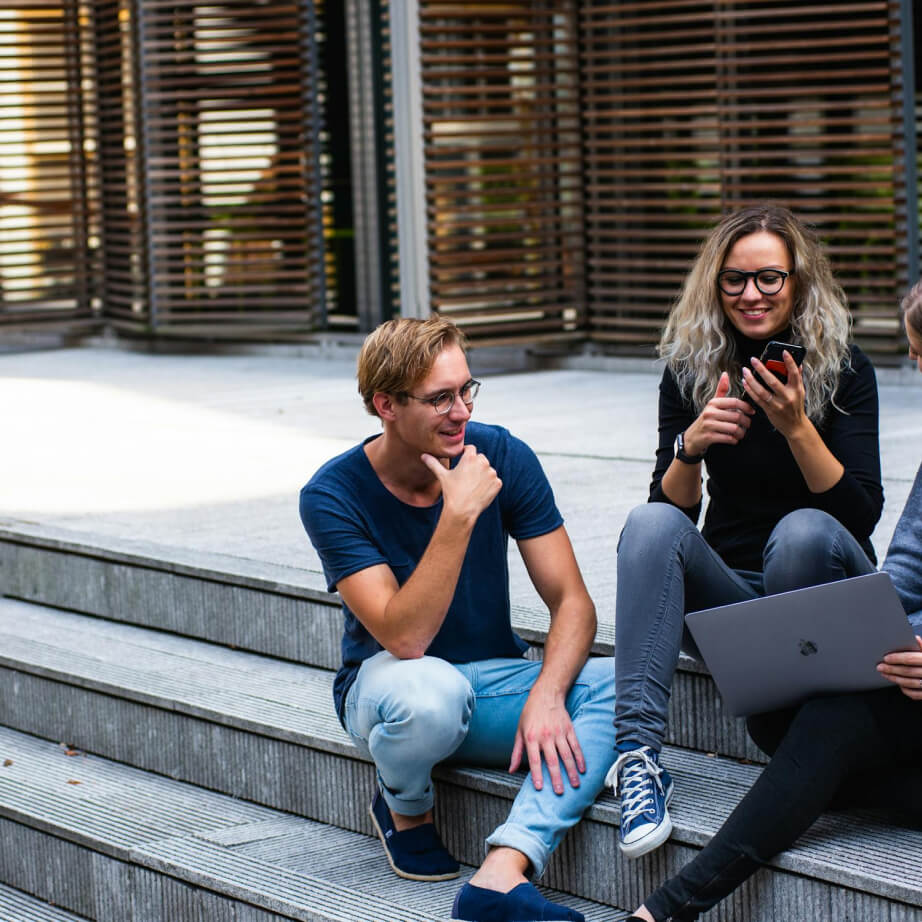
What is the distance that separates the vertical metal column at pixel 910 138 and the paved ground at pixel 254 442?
635mm

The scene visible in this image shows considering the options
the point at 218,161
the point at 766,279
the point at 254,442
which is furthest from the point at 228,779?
the point at 218,161

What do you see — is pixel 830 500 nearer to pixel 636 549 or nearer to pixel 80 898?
pixel 636 549

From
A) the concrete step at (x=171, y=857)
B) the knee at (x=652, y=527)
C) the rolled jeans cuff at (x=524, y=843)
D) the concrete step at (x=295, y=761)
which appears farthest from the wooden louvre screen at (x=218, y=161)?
the rolled jeans cuff at (x=524, y=843)

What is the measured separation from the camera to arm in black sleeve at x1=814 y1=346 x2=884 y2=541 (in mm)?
3266

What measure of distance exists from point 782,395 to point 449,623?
826mm

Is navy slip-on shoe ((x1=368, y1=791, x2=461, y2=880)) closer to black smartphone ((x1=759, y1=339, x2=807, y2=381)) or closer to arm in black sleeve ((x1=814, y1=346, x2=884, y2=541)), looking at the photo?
arm in black sleeve ((x1=814, y1=346, x2=884, y2=541))

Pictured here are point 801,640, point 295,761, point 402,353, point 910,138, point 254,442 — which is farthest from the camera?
point 910,138

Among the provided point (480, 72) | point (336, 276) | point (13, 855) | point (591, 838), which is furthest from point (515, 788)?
point (336, 276)

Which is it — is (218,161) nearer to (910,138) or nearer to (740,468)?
(910,138)

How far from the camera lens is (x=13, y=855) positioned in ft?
13.6

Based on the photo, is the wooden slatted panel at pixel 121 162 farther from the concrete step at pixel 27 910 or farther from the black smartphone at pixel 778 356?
the black smartphone at pixel 778 356

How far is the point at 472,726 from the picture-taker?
3355mm

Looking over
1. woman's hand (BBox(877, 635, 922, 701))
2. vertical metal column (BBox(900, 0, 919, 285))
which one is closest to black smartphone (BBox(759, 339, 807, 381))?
woman's hand (BBox(877, 635, 922, 701))

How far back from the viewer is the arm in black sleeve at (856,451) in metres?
3.27
